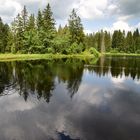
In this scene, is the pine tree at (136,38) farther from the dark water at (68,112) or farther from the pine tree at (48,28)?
the dark water at (68,112)

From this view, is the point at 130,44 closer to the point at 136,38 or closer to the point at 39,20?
the point at 136,38

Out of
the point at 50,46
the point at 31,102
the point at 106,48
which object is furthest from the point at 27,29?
the point at 106,48

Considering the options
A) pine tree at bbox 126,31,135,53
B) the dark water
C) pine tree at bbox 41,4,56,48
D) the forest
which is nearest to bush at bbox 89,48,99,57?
the forest

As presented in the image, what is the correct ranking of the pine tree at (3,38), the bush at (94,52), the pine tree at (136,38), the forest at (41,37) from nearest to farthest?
the forest at (41,37) → the pine tree at (3,38) → the bush at (94,52) → the pine tree at (136,38)

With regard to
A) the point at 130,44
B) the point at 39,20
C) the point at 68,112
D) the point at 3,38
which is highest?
the point at 39,20

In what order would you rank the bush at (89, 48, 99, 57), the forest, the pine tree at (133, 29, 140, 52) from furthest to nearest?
the pine tree at (133, 29, 140, 52) < the bush at (89, 48, 99, 57) < the forest

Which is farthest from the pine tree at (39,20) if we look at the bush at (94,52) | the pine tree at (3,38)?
the bush at (94,52)

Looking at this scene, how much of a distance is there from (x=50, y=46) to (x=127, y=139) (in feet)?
225

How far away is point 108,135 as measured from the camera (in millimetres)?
→ 11625

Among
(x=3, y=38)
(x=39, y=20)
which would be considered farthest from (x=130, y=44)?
(x=3, y=38)

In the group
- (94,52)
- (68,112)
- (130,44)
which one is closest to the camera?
(68,112)

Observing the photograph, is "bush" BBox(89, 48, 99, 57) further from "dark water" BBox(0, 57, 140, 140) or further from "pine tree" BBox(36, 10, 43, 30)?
"dark water" BBox(0, 57, 140, 140)

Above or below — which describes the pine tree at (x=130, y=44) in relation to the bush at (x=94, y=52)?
above

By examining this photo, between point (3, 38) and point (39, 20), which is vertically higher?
point (39, 20)
